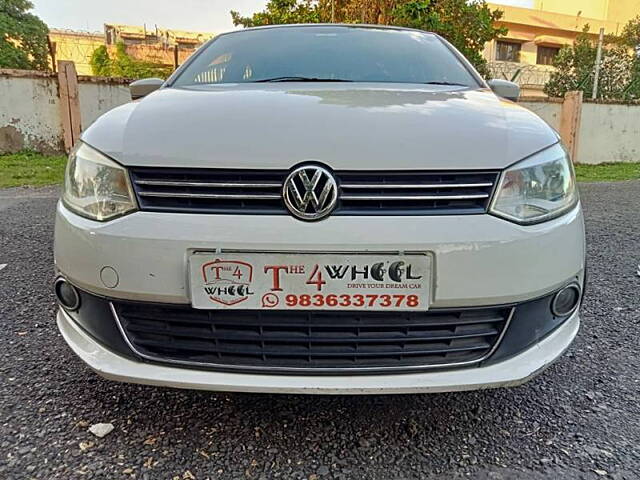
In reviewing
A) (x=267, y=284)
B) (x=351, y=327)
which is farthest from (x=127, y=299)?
(x=351, y=327)

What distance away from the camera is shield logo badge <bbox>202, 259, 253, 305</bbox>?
1269 millimetres

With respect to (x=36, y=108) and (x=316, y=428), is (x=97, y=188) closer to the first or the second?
(x=316, y=428)

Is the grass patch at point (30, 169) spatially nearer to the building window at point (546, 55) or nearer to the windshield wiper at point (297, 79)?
the windshield wiper at point (297, 79)

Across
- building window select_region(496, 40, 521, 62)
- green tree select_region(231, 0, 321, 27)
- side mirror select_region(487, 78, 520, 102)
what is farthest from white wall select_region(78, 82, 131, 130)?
building window select_region(496, 40, 521, 62)

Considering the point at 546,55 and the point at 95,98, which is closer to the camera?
the point at 95,98

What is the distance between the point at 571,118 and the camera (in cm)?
1046

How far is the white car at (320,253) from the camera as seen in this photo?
1.27 m

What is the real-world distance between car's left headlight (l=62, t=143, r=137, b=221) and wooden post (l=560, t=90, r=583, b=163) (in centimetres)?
1079

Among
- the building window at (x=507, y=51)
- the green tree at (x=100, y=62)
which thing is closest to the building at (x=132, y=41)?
the green tree at (x=100, y=62)

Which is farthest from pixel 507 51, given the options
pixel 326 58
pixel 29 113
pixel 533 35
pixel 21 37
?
pixel 326 58

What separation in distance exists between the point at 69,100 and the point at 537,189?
29.9 ft

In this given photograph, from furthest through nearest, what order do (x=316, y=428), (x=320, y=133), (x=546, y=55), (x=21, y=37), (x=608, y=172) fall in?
(x=546, y=55)
(x=21, y=37)
(x=608, y=172)
(x=316, y=428)
(x=320, y=133)

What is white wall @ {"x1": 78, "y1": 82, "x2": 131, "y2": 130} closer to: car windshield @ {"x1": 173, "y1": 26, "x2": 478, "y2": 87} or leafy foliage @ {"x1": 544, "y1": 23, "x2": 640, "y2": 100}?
car windshield @ {"x1": 173, "y1": 26, "x2": 478, "y2": 87}

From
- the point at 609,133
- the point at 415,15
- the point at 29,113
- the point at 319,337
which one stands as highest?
the point at 415,15
